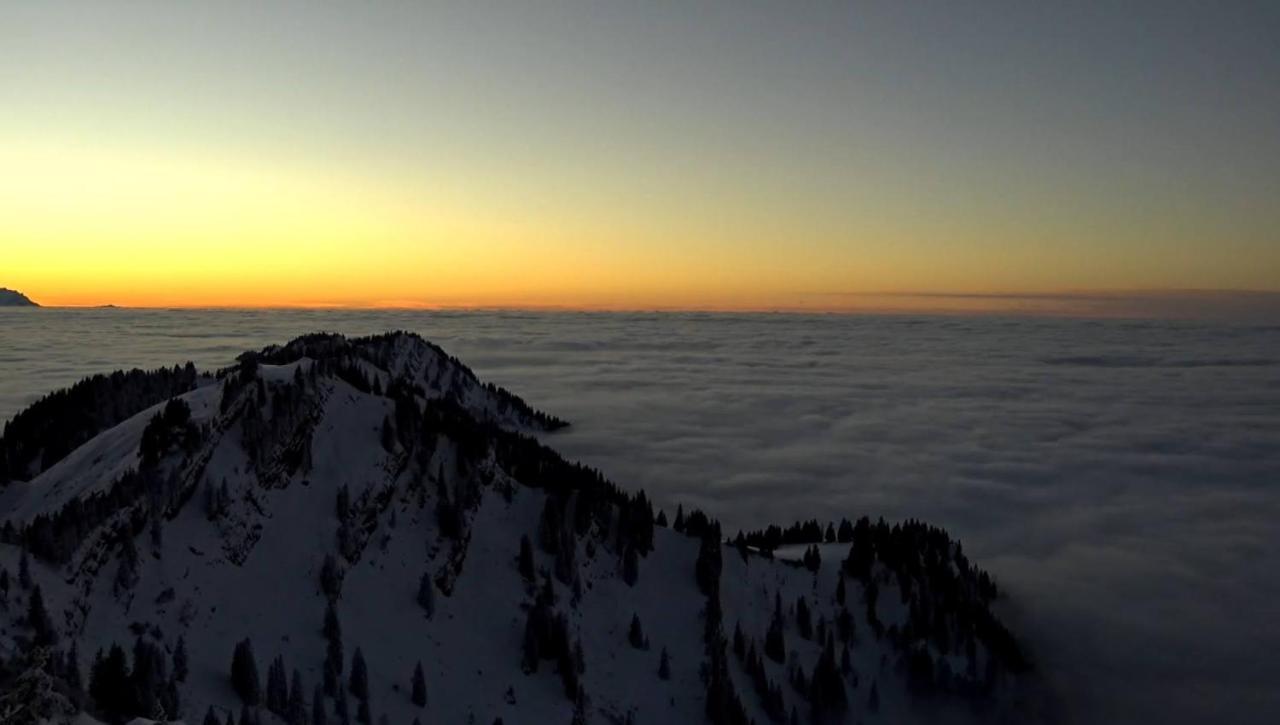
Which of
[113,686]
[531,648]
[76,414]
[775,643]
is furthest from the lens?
[76,414]

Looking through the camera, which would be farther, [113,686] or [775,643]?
[775,643]

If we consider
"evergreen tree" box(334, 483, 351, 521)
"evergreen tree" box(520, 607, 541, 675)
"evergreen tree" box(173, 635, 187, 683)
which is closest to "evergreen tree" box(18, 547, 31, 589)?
"evergreen tree" box(173, 635, 187, 683)

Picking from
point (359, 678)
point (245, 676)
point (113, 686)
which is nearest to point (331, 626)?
point (359, 678)

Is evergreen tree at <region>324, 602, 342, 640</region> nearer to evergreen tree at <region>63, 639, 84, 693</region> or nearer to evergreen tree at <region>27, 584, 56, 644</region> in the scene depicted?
evergreen tree at <region>63, 639, 84, 693</region>

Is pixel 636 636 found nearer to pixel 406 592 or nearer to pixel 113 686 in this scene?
pixel 406 592

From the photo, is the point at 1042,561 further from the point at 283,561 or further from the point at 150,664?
the point at 150,664

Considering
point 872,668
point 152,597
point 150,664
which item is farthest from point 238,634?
point 872,668

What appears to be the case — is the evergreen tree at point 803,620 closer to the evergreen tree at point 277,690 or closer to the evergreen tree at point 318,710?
the evergreen tree at point 318,710

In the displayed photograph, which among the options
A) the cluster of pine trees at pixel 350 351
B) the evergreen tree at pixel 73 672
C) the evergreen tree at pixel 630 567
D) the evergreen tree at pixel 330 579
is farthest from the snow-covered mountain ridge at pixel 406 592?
the cluster of pine trees at pixel 350 351
